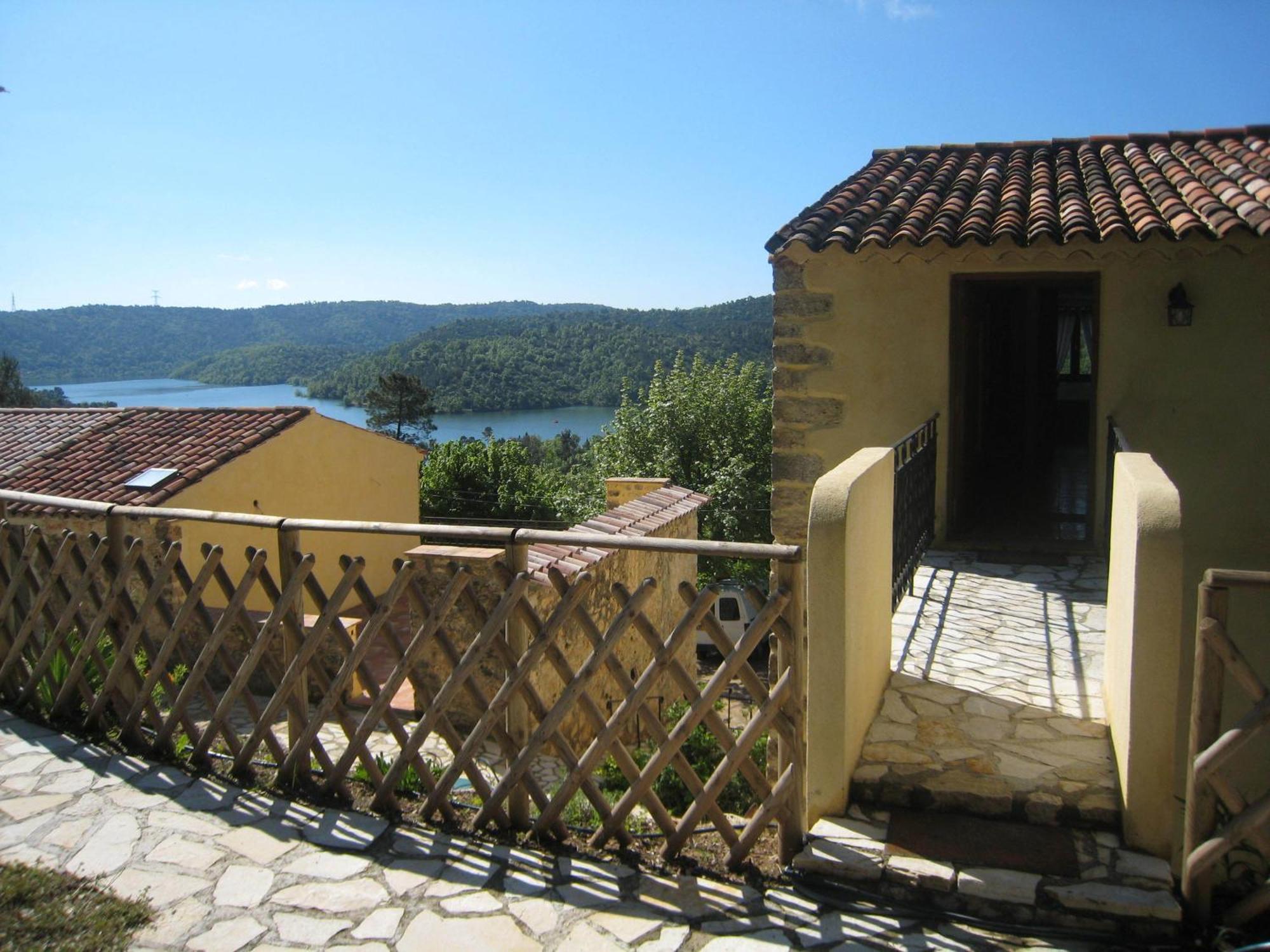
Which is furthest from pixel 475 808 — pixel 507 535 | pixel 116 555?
pixel 116 555

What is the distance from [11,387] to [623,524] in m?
36.2

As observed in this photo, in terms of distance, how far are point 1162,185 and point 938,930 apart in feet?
20.0

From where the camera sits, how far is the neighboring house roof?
6.22m

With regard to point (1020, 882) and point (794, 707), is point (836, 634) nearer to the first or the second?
point (794, 707)

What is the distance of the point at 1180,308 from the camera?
20.9 feet

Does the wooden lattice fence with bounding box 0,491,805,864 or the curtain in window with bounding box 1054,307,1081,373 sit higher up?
the curtain in window with bounding box 1054,307,1081,373

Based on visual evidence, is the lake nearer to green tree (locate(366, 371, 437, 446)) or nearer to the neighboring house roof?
green tree (locate(366, 371, 437, 446))

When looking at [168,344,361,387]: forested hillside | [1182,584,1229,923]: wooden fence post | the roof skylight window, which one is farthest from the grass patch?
[168,344,361,387]: forested hillside

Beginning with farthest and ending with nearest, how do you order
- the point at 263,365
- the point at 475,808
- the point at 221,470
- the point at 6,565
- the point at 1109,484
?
the point at 263,365 < the point at 221,470 < the point at 1109,484 < the point at 6,565 < the point at 475,808

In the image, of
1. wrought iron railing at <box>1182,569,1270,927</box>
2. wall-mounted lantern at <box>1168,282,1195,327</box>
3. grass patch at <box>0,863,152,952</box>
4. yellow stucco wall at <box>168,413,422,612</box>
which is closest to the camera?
wrought iron railing at <box>1182,569,1270,927</box>

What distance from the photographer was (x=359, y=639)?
12.0ft

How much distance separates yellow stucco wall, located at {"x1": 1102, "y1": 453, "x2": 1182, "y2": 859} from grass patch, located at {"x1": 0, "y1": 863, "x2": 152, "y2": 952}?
10.1 ft

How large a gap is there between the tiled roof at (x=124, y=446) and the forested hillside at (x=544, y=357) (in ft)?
113

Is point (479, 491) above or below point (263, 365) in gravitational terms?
below
